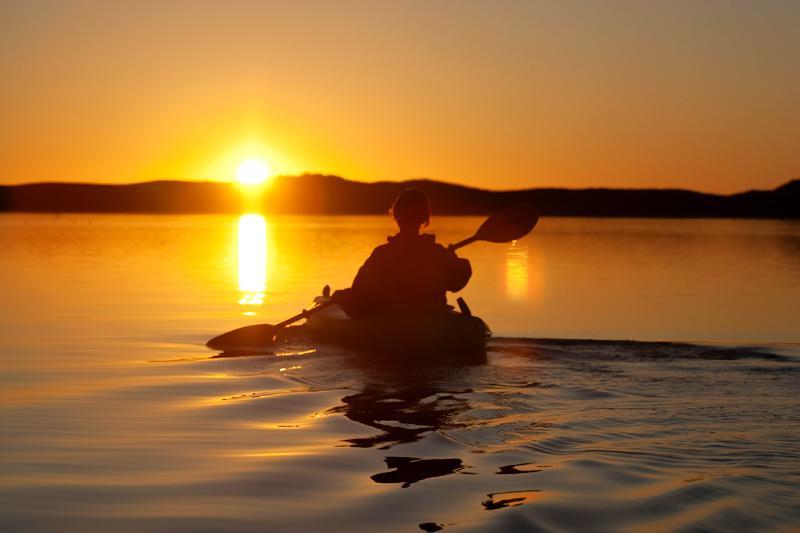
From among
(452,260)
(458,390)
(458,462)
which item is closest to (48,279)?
(452,260)

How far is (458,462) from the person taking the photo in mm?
6395

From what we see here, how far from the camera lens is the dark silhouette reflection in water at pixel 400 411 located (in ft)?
23.7

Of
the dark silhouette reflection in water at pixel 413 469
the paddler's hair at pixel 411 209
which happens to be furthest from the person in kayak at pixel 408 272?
the dark silhouette reflection in water at pixel 413 469

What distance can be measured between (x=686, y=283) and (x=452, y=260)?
1643 centimetres

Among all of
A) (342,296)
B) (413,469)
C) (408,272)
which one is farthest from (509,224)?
(413,469)

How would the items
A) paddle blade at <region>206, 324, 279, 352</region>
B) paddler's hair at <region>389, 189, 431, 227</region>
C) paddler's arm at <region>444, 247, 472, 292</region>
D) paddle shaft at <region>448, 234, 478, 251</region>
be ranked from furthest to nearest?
1. paddle blade at <region>206, 324, 279, 352</region>
2. paddle shaft at <region>448, 234, 478, 251</region>
3. paddler's arm at <region>444, 247, 472, 292</region>
4. paddler's hair at <region>389, 189, 431, 227</region>

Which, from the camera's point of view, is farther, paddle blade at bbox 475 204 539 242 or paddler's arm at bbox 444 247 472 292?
→ paddle blade at bbox 475 204 539 242

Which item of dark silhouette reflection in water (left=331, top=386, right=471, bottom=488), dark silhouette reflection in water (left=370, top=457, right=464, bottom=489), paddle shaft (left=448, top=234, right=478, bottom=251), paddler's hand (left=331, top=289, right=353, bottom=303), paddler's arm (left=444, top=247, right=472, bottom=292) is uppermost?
paddle shaft (left=448, top=234, right=478, bottom=251)

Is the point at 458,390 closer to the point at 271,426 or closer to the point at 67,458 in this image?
the point at 271,426

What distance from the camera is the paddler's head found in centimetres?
1087

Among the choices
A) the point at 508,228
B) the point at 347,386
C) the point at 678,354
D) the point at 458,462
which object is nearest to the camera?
the point at 458,462

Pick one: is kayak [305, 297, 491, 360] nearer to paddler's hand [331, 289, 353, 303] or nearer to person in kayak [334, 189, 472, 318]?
person in kayak [334, 189, 472, 318]

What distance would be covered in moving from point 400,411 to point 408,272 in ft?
10.4

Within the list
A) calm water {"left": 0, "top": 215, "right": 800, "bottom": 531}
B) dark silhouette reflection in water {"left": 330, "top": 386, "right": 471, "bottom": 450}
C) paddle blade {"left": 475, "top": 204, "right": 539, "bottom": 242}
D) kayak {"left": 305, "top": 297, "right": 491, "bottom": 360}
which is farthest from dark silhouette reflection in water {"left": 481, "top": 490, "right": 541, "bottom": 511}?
paddle blade {"left": 475, "top": 204, "right": 539, "bottom": 242}
